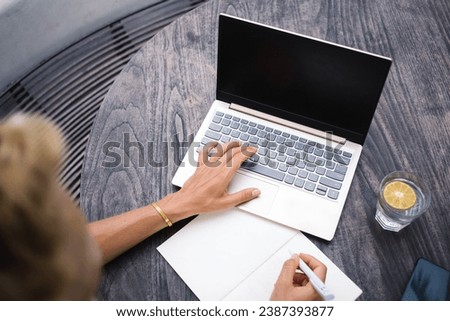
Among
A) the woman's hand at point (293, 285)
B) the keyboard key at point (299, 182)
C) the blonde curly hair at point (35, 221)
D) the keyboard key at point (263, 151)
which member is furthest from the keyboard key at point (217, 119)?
the blonde curly hair at point (35, 221)

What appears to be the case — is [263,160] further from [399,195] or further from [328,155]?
[399,195]

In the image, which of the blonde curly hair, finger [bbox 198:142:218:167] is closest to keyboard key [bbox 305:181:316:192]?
finger [bbox 198:142:218:167]

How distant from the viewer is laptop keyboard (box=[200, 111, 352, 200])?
933mm

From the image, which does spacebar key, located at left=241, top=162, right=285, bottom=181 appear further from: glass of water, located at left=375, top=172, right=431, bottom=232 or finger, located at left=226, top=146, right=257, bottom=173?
glass of water, located at left=375, top=172, right=431, bottom=232

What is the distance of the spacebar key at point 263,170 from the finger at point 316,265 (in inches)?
6.9

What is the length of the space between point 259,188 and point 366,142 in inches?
10.1

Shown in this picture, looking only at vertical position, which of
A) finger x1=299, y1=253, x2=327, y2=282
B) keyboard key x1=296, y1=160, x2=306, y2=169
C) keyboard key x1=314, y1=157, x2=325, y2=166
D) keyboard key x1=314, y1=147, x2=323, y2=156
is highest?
keyboard key x1=314, y1=147, x2=323, y2=156

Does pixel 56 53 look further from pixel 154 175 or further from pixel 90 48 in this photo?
pixel 154 175

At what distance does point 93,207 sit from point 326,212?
46cm

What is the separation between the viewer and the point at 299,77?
908mm

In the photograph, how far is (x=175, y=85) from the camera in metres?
1.08

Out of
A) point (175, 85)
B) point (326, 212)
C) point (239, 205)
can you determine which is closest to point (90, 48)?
point (175, 85)

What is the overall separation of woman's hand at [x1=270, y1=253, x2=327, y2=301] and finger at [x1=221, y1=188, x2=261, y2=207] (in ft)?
0.48

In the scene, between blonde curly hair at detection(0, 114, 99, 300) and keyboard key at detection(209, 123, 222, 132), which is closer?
blonde curly hair at detection(0, 114, 99, 300)
